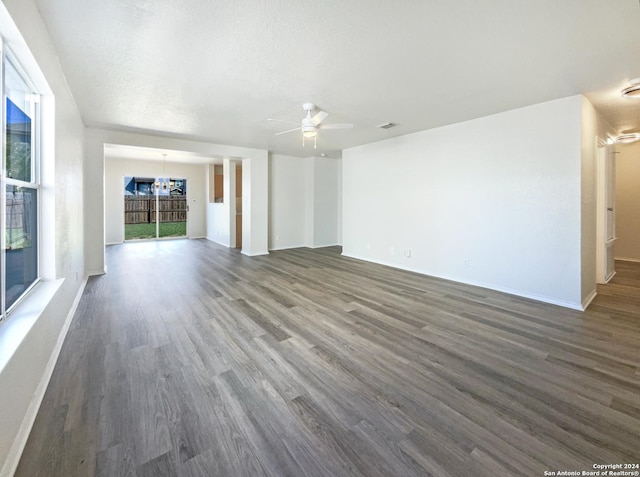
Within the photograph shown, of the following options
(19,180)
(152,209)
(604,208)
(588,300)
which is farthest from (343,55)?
(152,209)

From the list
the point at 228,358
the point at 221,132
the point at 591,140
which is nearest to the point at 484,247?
A: the point at 591,140

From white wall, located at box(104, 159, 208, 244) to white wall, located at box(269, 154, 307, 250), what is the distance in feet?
12.2

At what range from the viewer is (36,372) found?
72.1 inches

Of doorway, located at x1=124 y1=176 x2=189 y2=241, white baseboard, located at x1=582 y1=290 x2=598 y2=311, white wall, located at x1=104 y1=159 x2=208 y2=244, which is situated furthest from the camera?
doorway, located at x1=124 y1=176 x2=189 y2=241

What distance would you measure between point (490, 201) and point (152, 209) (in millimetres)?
10344

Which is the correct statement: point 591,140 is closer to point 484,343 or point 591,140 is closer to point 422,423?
point 484,343

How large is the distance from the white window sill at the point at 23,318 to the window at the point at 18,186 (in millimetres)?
65

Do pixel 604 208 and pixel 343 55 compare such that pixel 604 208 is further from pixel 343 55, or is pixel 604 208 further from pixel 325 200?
pixel 325 200

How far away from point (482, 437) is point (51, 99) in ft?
13.4

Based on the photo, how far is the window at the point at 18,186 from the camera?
68.1 inches

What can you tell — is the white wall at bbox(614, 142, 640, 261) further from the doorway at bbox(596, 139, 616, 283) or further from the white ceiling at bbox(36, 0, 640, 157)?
the white ceiling at bbox(36, 0, 640, 157)

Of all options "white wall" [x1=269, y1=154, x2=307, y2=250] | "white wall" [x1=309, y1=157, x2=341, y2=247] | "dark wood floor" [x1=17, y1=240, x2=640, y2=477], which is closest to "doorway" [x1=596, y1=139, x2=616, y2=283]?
"dark wood floor" [x1=17, y1=240, x2=640, y2=477]

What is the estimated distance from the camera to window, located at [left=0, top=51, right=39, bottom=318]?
1.73 m

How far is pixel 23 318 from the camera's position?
1.80 m
